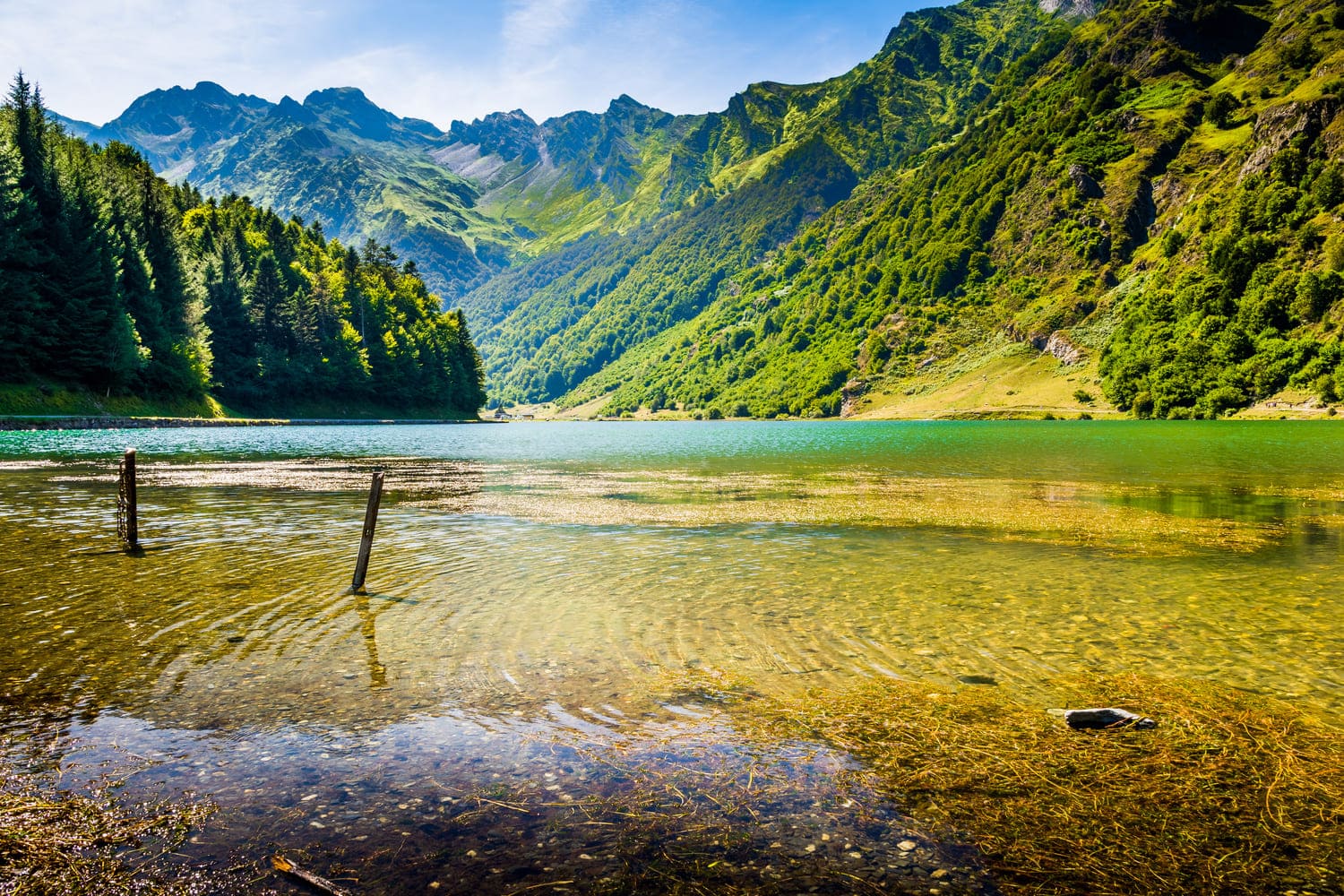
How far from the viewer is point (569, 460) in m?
73.2

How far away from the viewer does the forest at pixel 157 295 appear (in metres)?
94.4

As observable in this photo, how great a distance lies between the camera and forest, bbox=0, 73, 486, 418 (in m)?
94.4

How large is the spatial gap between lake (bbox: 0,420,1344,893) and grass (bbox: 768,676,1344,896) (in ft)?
2.37

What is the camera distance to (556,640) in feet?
47.4

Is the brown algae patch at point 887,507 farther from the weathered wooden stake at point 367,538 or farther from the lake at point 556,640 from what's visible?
the weathered wooden stake at point 367,538

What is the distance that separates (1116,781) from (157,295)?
5907 inches

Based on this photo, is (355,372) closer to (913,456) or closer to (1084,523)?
(913,456)

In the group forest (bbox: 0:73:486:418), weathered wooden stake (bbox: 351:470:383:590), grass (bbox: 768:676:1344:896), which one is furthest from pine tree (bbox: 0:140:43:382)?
grass (bbox: 768:676:1344:896)

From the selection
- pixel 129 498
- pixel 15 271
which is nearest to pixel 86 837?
pixel 129 498

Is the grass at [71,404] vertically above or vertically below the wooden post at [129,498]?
above

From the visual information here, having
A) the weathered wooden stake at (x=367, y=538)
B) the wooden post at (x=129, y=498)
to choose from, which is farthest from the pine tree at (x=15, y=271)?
the weathered wooden stake at (x=367, y=538)

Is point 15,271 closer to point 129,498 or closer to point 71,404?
point 71,404

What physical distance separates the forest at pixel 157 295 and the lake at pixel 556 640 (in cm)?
7981

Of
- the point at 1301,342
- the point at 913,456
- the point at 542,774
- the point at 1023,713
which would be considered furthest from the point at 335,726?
the point at 1301,342
